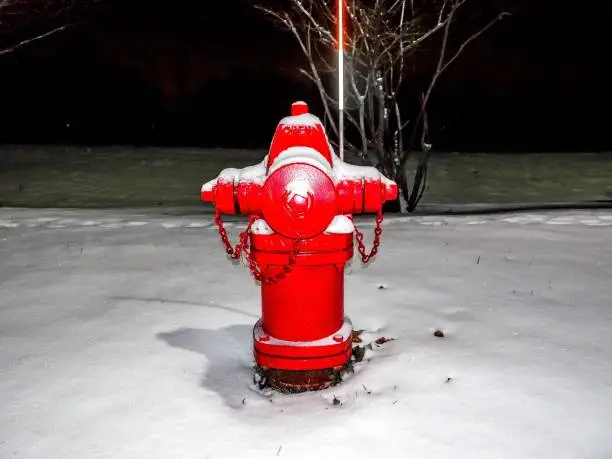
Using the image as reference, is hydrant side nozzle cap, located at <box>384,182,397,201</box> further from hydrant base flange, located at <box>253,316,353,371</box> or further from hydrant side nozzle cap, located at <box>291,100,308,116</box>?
hydrant base flange, located at <box>253,316,353,371</box>

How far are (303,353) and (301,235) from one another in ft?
2.04

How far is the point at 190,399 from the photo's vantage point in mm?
3043

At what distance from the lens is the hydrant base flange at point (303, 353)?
310cm

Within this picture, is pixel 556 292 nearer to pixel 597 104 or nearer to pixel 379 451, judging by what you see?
pixel 379 451

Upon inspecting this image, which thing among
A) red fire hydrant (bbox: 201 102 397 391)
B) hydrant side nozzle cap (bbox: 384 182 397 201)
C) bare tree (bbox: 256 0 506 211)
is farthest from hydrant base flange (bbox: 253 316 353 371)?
bare tree (bbox: 256 0 506 211)

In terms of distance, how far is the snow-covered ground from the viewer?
2729 mm

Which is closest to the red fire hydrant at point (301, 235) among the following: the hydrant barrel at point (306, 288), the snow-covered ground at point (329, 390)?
the hydrant barrel at point (306, 288)

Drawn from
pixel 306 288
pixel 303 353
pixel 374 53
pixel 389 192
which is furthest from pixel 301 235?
pixel 374 53

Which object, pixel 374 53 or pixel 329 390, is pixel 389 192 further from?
pixel 374 53

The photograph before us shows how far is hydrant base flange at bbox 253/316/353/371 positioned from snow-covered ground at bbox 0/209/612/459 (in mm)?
151

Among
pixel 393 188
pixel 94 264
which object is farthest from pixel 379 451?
pixel 94 264

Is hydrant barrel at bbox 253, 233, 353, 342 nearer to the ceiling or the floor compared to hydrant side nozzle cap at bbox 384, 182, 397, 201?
nearer to the floor

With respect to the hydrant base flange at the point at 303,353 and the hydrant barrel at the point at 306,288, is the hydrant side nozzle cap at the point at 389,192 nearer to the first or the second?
the hydrant barrel at the point at 306,288

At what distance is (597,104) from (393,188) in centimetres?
2121
